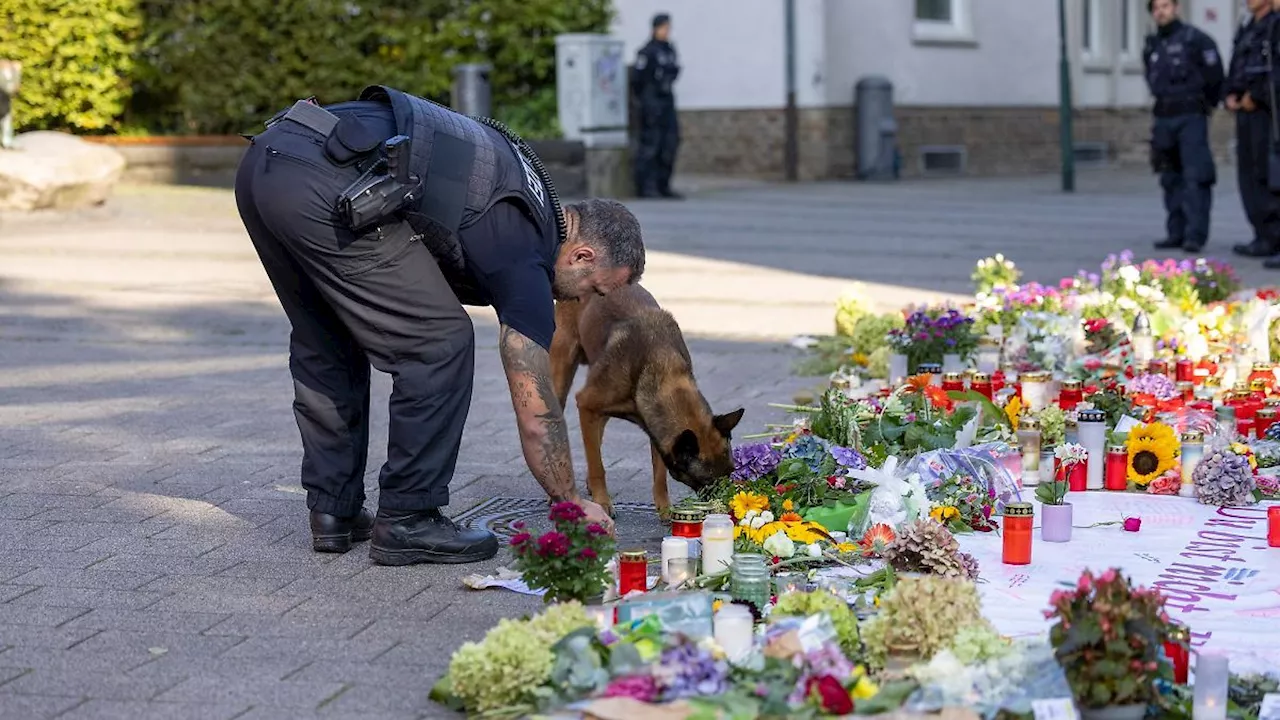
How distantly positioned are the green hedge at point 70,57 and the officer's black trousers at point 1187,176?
12418 millimetres

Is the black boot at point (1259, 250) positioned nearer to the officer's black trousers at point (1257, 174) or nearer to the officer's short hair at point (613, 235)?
the officer's black trousers at point (1257, 174)

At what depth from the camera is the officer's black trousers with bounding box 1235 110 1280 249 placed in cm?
1507

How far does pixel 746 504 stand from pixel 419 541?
103 centimetres

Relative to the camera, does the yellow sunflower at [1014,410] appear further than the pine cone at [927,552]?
Yes

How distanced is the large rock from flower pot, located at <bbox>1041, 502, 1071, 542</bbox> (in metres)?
13.7

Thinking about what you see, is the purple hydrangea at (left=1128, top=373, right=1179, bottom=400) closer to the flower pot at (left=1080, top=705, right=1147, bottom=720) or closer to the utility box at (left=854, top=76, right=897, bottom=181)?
the flower pot at (left=1080, top=705, right=1147, bottom=720)

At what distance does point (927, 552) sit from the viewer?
516 cm

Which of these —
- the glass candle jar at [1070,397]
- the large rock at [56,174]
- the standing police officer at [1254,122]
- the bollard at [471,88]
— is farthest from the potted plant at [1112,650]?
the bollard at [471,88]

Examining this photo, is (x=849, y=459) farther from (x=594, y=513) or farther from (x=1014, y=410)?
(x=1014, y=410)

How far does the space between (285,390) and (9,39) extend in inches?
543

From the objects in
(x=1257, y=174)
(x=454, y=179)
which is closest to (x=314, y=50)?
(x=1257, y=174)

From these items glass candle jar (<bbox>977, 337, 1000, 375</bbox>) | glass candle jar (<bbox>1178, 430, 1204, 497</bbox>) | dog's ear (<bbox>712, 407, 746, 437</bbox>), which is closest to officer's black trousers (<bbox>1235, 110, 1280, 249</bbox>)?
glass candle jar (<bbox>977, 337, 1000, 375</bbox>)

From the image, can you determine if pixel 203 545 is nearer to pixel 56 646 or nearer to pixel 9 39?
pixel 56 646

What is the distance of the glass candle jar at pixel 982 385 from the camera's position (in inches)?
293
